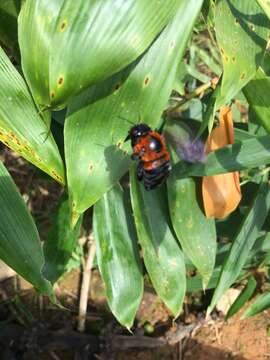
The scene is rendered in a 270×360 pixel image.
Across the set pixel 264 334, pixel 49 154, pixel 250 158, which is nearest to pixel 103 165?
pixel 49 154

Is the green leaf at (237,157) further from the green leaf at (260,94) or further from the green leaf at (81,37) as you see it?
the green leaf at (81,37)

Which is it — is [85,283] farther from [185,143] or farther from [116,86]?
[116,86]

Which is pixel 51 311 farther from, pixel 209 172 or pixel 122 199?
pixel 209 172

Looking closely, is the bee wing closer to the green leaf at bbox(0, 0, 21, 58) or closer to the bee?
the bee

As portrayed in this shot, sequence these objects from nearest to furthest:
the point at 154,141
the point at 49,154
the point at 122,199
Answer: the point at 49,154 < the point at 154,141 < the point at 122,199

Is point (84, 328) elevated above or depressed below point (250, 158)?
below

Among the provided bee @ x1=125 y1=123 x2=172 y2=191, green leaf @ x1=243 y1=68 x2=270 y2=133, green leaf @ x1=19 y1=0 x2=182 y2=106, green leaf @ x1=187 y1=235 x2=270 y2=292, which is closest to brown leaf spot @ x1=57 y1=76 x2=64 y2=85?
green leaf @ x1=19 y1=0 x2=182 y2=106
